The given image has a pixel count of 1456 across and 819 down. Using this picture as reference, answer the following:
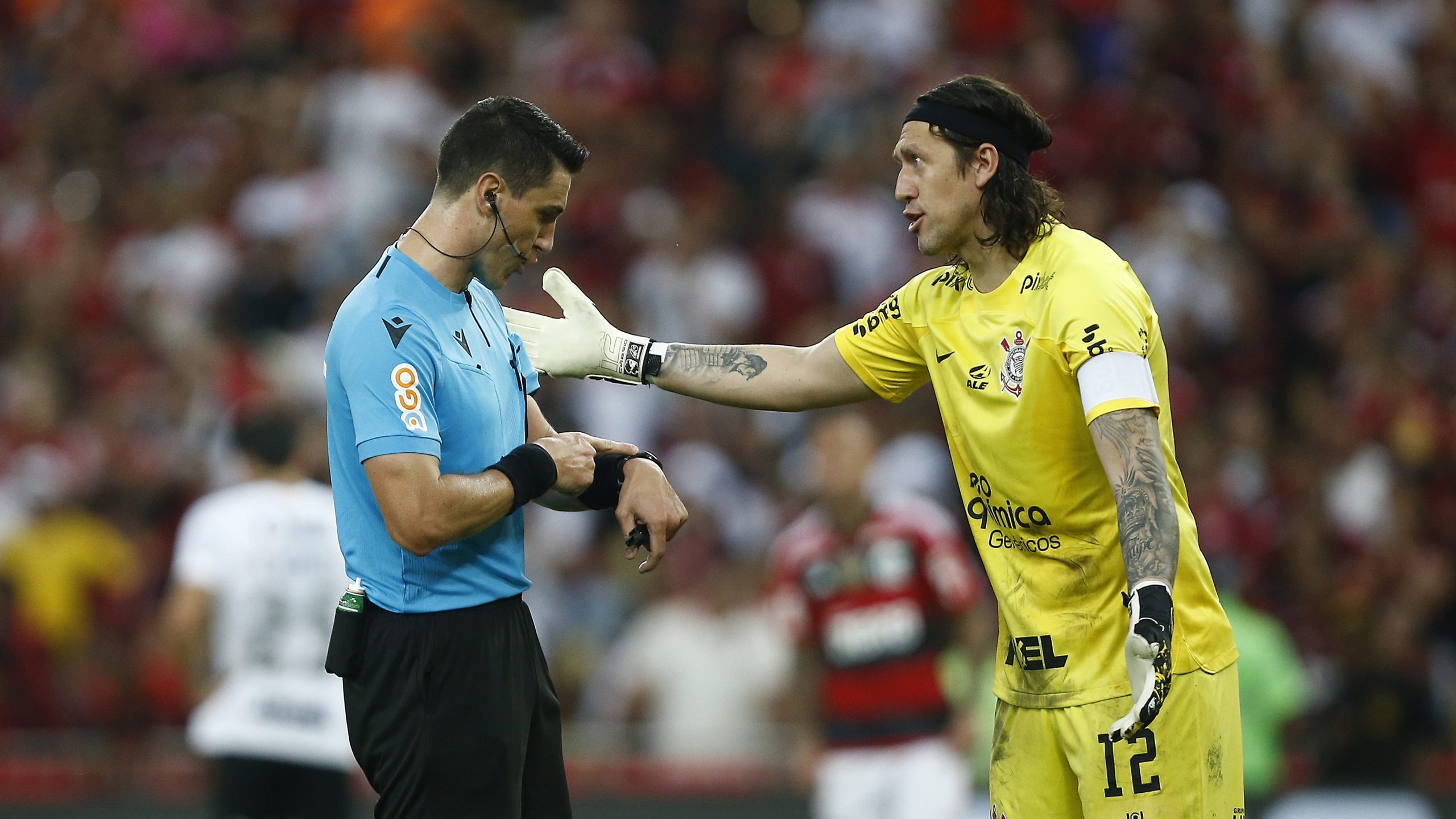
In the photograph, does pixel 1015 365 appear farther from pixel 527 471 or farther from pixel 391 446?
pixel 391 446

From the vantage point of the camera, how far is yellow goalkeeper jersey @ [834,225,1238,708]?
4547 millimetres

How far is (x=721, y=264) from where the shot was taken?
482 inches

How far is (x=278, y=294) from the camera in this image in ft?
40.1

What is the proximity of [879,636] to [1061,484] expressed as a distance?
437 cm

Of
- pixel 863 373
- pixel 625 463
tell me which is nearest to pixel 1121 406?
pixel 863 373

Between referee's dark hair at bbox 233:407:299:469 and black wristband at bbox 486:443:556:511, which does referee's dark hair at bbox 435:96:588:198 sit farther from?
referee's dark hair at bbox 233:407:299:469

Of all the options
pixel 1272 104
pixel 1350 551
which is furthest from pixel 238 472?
pixel 1272 104

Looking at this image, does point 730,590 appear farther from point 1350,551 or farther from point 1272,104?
point 1272,104

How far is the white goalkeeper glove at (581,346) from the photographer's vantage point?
17.6 ft

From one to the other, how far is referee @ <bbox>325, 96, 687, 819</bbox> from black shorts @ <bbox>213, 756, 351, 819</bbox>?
2970mm

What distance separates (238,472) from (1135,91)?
709cm

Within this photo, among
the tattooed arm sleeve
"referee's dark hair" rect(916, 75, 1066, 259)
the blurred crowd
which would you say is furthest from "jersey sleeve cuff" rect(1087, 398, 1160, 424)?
the blurred crowd

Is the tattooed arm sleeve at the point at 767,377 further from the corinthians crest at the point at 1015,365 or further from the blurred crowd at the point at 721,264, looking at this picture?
the blurred crowd at the point at 721,264

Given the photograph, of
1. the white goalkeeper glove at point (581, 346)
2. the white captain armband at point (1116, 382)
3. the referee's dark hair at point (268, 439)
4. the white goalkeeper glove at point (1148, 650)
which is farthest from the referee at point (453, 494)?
the referee's dark hair at point (268, 439)
